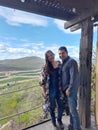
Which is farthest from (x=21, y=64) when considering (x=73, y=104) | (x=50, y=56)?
(x=73, y=104)

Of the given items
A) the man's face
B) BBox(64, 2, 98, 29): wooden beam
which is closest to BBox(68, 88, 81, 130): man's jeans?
the man's face

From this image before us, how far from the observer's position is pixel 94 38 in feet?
10.5

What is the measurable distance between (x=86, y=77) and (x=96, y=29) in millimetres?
764

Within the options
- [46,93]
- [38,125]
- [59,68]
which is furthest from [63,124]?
[59,68]

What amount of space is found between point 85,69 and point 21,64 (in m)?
1.24

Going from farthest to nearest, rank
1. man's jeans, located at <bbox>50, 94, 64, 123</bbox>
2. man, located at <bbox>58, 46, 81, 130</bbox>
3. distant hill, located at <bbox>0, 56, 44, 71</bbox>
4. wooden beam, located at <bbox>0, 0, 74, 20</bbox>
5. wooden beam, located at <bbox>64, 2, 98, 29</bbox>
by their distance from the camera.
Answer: distant hill, located at <bbox>0, 56, 44, 71</bbox> < man's jeans, located at <bbox>50, 94, 64, 123</bbox> < wooden beam, located at <bbox>64, 2, 98, 29</bbox> < man, located at <bbox>58, 46, 81, 130</bbox> < wooden beam, located at <bbox>0, 0, 74, 20</bbox>

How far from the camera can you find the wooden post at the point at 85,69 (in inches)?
121

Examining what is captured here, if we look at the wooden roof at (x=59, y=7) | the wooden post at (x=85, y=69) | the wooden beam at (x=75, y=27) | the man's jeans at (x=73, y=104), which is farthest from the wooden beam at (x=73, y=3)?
the man's jeans at (x=73, y=104)

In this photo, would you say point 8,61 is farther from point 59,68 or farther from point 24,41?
point 59,68

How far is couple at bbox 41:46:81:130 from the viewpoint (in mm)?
2811

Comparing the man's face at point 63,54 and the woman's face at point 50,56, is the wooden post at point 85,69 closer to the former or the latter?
the man's face at point 63,54

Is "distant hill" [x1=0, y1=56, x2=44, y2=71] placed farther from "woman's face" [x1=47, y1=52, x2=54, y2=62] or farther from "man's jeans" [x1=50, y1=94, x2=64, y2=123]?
"man's jeans" [x1=50, y1=94, x2=64, y2=123]

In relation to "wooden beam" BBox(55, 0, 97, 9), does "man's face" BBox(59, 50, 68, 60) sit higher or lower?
lower

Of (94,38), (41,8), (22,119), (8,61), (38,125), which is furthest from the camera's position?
(22,119)
